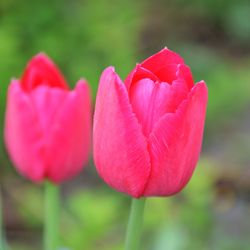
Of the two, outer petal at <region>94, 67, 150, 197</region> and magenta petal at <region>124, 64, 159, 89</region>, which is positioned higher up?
magenta petal at <region>124, 64, 159, 89</region>

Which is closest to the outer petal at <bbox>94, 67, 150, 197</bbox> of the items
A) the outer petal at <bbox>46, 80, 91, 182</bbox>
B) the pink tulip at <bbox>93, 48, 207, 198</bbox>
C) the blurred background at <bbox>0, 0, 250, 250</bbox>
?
the pink tulip at <bbox>93, 48, 207, 198</bbox>

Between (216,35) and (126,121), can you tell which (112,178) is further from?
(216,35)

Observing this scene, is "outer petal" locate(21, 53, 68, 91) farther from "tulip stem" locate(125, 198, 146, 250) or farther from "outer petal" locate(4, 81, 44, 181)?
"tulip stem" locate(125, 198, 146, 250)

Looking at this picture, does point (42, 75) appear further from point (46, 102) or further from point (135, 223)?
point (135, 223)

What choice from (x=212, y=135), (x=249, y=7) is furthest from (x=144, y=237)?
(x=249, y=7)

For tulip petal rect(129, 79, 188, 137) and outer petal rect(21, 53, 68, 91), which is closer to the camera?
tulip petal rect(129, 79, 188, 137)

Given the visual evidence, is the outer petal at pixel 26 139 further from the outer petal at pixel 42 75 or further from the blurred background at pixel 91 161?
the blurred background at pixel 91 161

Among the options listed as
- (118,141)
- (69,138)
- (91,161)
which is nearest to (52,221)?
(69,138)
